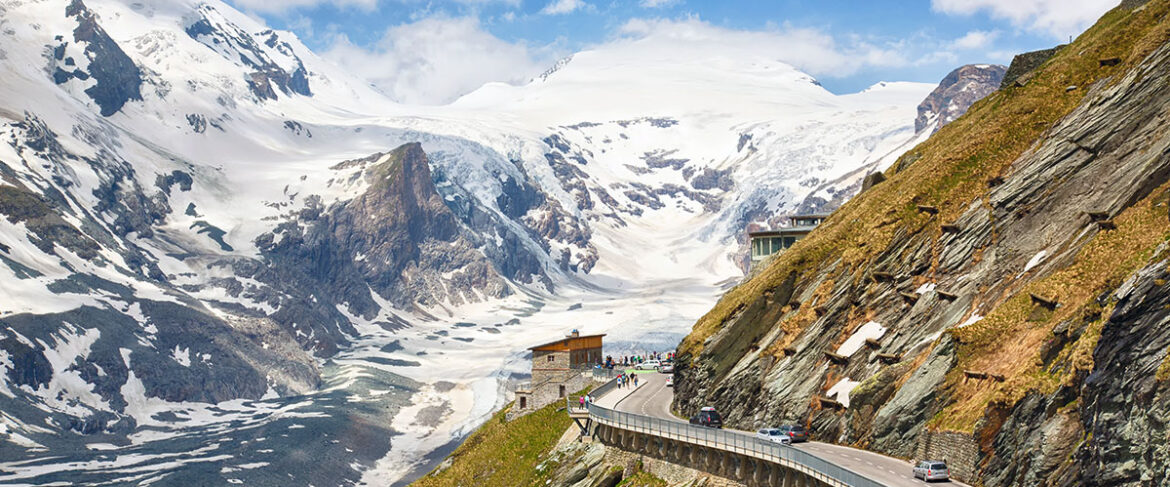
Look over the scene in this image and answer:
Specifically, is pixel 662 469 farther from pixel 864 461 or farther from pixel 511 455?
pixel 511 455

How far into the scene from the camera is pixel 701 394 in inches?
3516

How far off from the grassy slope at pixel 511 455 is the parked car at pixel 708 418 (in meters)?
16.9

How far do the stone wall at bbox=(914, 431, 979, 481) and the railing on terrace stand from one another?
586cm

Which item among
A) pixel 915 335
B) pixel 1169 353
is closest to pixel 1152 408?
pixel 1169 353

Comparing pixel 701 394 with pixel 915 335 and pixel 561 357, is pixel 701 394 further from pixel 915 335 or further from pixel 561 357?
pixel 561 357

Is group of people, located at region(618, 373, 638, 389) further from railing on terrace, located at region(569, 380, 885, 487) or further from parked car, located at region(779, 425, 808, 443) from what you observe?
parked car, located at region(779, 425, 808, 443)

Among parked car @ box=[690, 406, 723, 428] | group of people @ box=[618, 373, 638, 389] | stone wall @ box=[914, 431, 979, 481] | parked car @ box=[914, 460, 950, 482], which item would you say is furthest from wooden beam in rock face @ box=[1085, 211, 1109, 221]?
group of people @ box=[618, 373, 638, 389]

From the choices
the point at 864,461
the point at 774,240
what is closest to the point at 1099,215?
the point at 864,461

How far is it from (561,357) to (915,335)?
160 ft

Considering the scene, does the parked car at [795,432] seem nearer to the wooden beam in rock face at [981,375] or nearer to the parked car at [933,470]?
the wooden beam in rock face at [981,375]

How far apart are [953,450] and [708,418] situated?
22.9m

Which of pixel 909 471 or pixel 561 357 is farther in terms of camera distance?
pixel 561 357

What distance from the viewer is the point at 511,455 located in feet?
348

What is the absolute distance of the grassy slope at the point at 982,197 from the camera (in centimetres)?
5972
